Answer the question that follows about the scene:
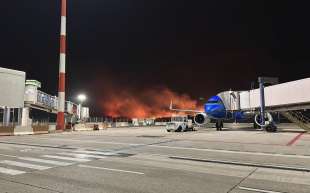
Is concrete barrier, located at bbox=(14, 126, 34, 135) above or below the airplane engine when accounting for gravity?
below

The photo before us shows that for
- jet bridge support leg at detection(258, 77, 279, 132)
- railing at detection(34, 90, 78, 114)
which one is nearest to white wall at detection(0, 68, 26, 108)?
railing at detection(34, 90, 78, 114)

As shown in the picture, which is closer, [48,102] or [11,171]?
[11,171]

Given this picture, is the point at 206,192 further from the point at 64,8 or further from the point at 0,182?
the point at 64,8

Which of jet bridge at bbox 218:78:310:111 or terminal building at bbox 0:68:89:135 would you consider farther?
terminal building at bbox 0:68:89:135

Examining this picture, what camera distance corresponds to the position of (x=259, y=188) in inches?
300

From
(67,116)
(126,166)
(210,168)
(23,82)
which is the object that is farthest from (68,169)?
(67,116)

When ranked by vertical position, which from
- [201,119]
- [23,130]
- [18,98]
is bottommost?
[23,130]

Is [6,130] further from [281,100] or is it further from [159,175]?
[281,100]

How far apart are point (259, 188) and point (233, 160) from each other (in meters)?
5.34

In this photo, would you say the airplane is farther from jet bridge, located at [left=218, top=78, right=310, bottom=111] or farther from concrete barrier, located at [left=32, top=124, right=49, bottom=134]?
concrete barrier, located at [left=32, top=124, right=49, bottom=134]

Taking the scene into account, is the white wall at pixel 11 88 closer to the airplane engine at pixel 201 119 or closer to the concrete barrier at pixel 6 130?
the concrete barrier at pixel 6 130

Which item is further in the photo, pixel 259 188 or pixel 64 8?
pixel 64 8

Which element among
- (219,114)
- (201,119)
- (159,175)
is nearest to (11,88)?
(201,119)

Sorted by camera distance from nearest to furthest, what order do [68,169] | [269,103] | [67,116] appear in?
[68,169], [269,103], [67,116]
